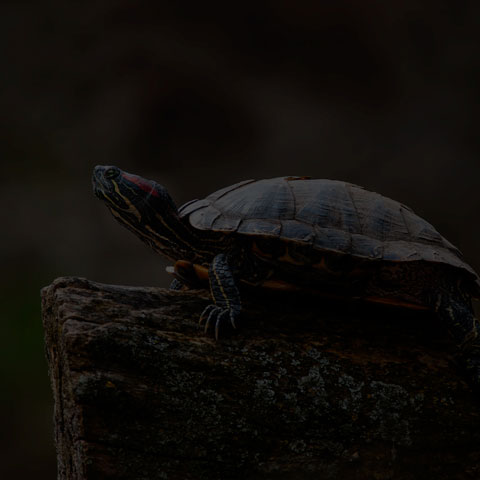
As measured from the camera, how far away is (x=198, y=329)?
2.04 metres

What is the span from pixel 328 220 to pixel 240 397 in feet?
2.91

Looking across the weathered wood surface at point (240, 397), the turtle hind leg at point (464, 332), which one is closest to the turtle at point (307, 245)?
the turtle hind leg at point (464, 332)

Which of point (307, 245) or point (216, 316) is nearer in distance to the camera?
point (216, 316)

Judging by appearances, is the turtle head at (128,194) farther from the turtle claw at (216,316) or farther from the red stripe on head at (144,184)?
the turtle claw at (216,316)

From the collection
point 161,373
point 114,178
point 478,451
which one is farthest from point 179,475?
point 114,178

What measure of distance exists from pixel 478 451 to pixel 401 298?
0.69 m

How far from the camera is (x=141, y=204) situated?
2.49 meters

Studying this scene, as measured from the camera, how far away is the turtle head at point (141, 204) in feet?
8.18

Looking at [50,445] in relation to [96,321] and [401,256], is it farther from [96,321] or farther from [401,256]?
[401,256]

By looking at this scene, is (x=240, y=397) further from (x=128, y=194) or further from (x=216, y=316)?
(x=128, y=194)

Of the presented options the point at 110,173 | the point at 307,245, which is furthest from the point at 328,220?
the point at 110,173

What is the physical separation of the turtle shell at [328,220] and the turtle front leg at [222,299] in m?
0.20

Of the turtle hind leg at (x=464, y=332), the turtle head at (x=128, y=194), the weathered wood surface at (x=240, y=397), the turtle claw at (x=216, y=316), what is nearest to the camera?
the weathered wood surface at (x=240, y=397)

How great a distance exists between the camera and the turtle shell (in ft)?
Result: 7.31
